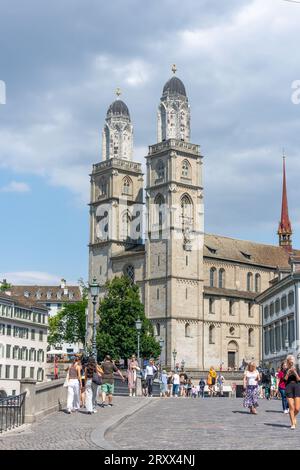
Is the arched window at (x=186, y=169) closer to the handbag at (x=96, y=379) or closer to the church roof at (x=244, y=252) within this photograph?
the church roof at (x=244, y=252)

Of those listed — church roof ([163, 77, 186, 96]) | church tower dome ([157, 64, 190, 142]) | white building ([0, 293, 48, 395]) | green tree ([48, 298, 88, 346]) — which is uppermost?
church roof ([163, 77, 186, 96])

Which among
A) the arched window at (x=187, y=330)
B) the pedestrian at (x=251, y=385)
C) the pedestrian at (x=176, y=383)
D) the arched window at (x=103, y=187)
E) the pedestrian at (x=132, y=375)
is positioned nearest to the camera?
the pedestrian at (x=251, y=385)

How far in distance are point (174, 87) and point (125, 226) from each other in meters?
18.9

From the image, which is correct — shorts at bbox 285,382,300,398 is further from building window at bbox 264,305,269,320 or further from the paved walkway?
building window at bbox 264,305,269,320

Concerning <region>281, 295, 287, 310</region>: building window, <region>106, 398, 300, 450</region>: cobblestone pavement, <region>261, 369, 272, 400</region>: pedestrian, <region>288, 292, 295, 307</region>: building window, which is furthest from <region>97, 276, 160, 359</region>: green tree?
<region>106, 398, 300, 450</region>: cobblestone pavement

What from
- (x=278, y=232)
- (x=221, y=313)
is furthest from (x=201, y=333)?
(x=278, y=232)

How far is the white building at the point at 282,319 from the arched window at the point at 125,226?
Result: 2929 cm

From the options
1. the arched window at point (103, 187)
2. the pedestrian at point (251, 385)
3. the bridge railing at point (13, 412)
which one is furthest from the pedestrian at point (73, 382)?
the arched window at point (103, 187)

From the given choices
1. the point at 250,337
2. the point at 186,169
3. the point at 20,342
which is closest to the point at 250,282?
the point at 250,337

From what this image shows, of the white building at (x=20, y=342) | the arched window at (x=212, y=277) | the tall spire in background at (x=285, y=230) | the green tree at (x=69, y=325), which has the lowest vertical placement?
the white building at (x=20, y=342)

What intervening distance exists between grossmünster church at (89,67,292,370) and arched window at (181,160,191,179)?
0.40ft

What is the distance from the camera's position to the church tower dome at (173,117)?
10350 centimetres

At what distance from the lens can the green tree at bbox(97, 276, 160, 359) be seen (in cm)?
7975

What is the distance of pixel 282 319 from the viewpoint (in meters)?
66.6
